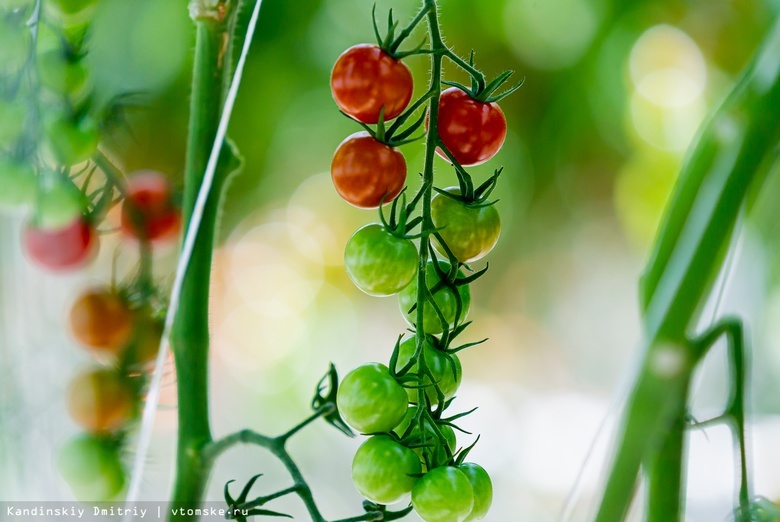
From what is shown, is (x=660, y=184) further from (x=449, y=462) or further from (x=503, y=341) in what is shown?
(x=449, y=462)

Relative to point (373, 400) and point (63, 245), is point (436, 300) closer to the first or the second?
point (373, 400)

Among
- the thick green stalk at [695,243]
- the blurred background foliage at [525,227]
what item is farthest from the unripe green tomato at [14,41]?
the thick green stalk at [695,243]

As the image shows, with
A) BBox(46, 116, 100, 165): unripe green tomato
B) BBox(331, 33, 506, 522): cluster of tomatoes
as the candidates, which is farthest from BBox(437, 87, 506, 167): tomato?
BBox(46, 116, 100, 165): unripe green tomato

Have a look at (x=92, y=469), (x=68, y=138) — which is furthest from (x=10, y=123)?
(x=92, y=469)

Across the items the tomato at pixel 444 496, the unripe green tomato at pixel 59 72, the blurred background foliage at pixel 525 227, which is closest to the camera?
the tomato at pixel 444 496

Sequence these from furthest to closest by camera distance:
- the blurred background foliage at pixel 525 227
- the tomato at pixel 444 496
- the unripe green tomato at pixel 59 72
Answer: the blurred background foliage at pixel 525 227, the unripe green tomato at pixel 59 72, the tomato at pixel 444 496

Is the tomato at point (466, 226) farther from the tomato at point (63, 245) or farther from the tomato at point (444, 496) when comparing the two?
the tomato at point (63, 245)

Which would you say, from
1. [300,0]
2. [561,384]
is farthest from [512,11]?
[561,384]
